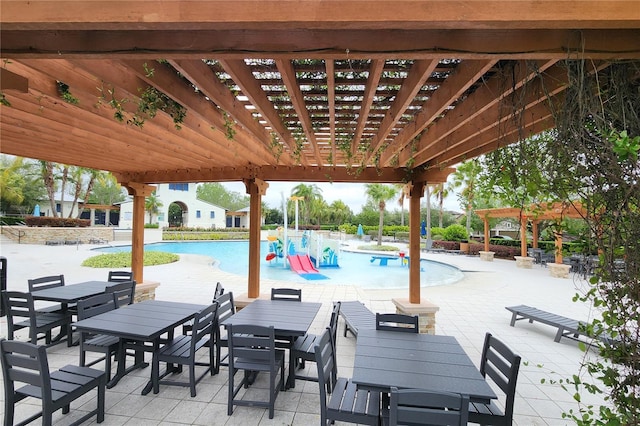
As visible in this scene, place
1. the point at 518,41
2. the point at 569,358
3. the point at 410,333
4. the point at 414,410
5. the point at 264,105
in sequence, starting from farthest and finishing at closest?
the point at 569,358 < the point at 410,333 < the point at 264,105 < the point at 414,410 < the point at 518,41

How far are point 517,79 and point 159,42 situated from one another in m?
2.04

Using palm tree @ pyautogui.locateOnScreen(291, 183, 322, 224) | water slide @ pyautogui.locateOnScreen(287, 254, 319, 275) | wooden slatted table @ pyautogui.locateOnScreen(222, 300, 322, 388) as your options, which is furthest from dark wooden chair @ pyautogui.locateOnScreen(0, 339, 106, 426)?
palm tree @ pyautogui.locateOnScreen(291, 183, 322, 224)

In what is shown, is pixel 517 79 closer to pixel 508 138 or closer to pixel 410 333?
pixel 508 138

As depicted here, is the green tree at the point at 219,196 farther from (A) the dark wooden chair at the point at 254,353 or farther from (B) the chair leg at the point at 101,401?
(A) the dark wooden chair at the point at 254,353

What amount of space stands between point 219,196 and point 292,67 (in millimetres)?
49001

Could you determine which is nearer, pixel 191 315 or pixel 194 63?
pixel 194 63

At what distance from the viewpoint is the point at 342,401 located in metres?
2.47

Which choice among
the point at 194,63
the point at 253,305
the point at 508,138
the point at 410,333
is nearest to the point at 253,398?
the point at 253,305

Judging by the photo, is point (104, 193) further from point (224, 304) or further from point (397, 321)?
point (397, 321)

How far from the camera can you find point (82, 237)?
66.2ft

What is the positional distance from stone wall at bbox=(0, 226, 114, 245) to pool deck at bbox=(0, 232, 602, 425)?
7.94 m

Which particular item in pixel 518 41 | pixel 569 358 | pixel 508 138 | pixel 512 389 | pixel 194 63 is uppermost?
pixel 194 63

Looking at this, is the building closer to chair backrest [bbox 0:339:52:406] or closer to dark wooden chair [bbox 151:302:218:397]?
dark wooden chair [bbox 151:302:218:397]

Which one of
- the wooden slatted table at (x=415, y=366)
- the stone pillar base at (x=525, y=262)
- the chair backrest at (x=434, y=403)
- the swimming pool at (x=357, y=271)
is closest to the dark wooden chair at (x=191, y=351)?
the wooden slatted table at (x=415, y=366)
